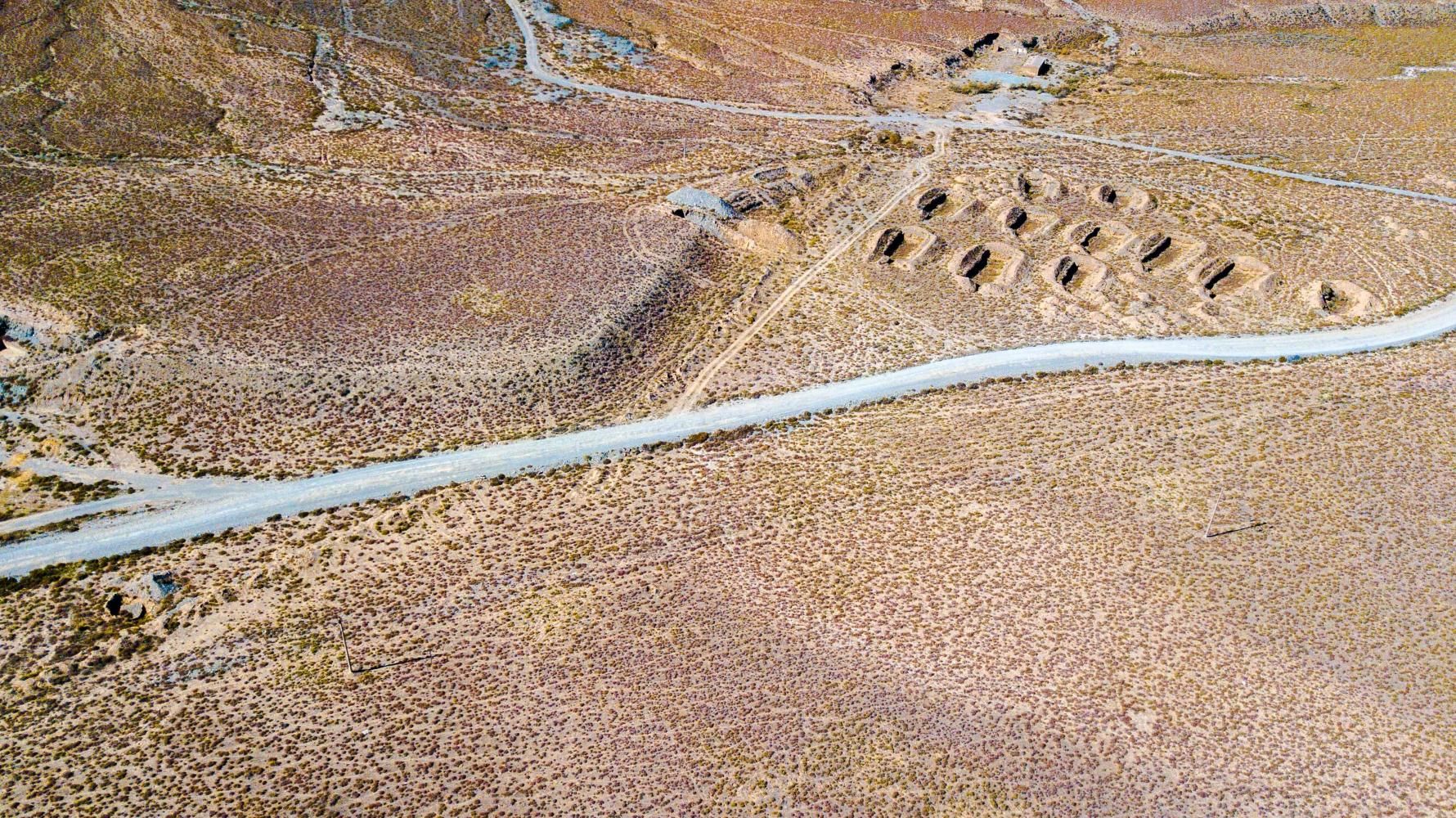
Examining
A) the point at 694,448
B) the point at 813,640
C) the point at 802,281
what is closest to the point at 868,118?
the point at 802,281

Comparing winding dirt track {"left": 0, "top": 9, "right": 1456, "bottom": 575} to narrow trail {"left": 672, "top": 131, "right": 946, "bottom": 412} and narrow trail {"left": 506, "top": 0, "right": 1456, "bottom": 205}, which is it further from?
narrow trail {"left": 506, "top": 0, "right": 1456, "bottom": 205}

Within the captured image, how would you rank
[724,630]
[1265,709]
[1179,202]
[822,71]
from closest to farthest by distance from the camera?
[1265,709] < [724,630] < [1179,202] < [822,71]

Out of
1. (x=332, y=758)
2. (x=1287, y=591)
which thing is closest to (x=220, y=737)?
(x=332, y=758)

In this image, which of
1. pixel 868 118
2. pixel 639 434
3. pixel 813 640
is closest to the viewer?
pixel 813 640

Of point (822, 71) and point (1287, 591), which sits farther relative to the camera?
point (822, 71)

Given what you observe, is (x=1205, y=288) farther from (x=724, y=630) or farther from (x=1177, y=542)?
A: (x=724, y=630)

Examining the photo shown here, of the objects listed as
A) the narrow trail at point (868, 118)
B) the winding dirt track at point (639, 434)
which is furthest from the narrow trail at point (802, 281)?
the narrow trail at point (868, 118)

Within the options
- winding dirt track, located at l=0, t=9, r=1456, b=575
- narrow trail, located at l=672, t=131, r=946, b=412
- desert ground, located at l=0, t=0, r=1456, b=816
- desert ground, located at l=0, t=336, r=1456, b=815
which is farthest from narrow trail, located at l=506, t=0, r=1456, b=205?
desert ground, located at l=0, t=336, r=1456, b=815

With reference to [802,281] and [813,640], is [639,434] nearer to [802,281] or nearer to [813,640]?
[813,640]
